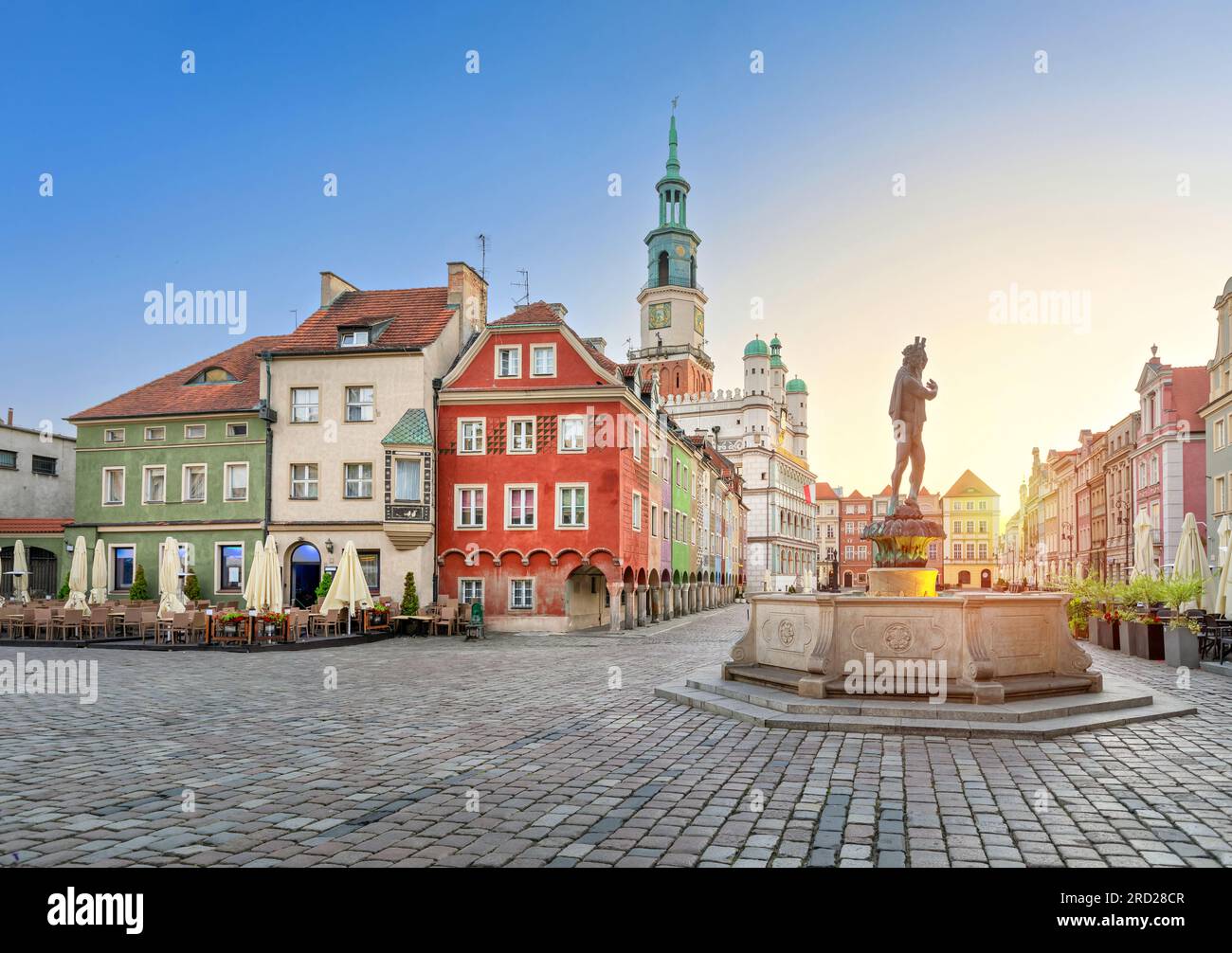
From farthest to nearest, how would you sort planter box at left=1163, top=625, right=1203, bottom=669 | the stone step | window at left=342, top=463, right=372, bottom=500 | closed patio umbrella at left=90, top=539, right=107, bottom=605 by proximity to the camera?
window at left=342, top=463, right=372, bottom=500
closed patio umbrella at left=90, top=539, right=107, bottom=605
planter box at left=1163, top=625, right=1203, bottom=669
the stone step

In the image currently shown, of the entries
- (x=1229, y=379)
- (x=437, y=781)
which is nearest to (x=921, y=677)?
(x=437, y=781)

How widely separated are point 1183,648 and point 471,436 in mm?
23050

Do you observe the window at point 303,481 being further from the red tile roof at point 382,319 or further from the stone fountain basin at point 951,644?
the stone fountain basin at point 951,644

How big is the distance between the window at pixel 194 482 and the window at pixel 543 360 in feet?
43.8

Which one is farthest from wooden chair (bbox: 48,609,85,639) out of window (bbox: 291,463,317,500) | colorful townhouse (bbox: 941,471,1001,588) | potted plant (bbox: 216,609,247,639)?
colorful townhouse (bbox: 941,471,1001,588)

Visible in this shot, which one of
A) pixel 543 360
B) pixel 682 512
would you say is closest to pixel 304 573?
pixel 543 360

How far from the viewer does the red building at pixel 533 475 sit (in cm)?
3228

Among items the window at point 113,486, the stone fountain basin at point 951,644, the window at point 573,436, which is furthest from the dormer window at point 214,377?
the stone fountain basin at point 951,644

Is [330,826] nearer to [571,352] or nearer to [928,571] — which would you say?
[928,571]

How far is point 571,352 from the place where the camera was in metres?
32.9

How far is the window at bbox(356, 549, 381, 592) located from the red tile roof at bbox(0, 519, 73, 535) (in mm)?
15324

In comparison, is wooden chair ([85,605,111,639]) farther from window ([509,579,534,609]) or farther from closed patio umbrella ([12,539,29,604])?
window ([509,579,534,609])

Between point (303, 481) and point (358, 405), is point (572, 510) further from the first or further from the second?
point (303, 481)

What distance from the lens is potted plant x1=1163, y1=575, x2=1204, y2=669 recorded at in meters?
18.5
